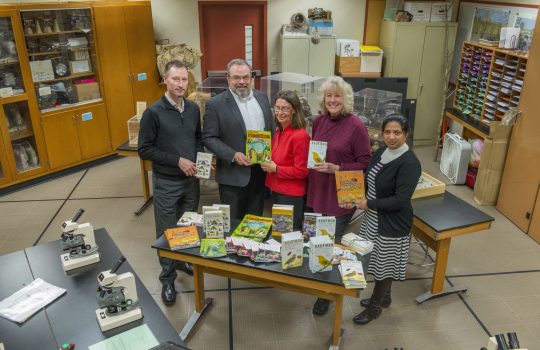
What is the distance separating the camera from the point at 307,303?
12.3 feet

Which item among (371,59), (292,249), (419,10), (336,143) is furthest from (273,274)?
(419,10)

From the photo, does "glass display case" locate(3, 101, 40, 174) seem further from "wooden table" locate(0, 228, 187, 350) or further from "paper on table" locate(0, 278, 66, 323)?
"paper on table" locate(0, 278, 66, 323)

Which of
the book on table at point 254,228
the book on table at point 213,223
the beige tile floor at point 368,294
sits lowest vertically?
the beige tile floor at point 368,294

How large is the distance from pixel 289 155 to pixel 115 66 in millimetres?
4371

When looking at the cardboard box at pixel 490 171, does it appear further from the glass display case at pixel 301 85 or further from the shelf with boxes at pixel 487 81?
the glass display case at pixel 301 85

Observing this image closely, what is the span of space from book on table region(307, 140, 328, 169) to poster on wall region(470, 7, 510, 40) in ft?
14.2

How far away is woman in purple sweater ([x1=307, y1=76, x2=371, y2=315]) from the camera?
3170 mm

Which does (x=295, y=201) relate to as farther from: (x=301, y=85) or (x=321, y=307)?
(x=301, y=85)

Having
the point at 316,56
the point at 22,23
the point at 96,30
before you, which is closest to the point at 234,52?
the point at 316,56

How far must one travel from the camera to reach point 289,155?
3.40 m

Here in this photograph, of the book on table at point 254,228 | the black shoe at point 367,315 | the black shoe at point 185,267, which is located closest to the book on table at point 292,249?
the book on table at point 254,228

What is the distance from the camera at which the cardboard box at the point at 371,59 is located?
6957 millimetres

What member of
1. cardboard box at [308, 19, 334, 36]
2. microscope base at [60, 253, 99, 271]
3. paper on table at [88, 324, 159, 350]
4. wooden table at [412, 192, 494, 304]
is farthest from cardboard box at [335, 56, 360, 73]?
paper on table at [88, 324, 159, 350]

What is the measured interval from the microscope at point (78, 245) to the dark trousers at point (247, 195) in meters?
1.19
